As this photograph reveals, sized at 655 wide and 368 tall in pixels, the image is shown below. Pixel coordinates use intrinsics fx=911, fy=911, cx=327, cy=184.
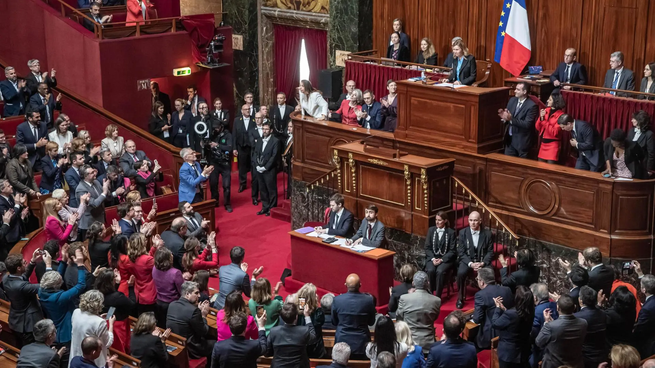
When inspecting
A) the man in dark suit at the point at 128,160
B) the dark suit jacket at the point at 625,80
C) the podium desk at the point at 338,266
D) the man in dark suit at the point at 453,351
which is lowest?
the podium desk at the point at 338,266

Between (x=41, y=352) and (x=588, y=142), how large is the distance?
22.3 ft

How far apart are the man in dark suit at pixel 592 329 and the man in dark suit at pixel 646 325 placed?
40cm

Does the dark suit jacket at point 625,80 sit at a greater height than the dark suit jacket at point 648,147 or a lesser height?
greater

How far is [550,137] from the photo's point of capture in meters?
11.3

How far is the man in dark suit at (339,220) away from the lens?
1139cm

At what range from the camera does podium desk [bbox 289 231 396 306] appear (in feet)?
35.0

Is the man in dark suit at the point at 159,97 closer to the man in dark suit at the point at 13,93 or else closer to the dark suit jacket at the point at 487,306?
the man in dark suit at the point at 13,93

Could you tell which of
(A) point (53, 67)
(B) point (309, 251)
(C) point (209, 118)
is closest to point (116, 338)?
(B) point (309, 251)

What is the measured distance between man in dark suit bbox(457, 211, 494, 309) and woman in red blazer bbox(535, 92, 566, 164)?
1.46m

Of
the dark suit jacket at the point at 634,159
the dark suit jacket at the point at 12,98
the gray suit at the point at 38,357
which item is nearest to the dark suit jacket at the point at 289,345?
the gray suit at the point at 38,357

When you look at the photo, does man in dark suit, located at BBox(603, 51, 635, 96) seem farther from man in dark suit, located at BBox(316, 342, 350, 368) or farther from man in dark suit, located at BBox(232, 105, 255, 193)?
man in dark suit, located at BBox(316, 342, 350, 368)

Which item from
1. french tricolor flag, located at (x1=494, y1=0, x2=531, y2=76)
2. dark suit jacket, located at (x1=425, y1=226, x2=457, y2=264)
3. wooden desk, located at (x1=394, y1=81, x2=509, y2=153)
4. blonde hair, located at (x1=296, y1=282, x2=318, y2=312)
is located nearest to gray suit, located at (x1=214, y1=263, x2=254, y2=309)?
blonde hair, located at (x1=296, y1=282, x2=318, y2=312)

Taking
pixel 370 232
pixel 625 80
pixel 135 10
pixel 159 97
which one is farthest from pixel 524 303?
pixel 135 10

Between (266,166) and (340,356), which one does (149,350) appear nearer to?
(340,356)
